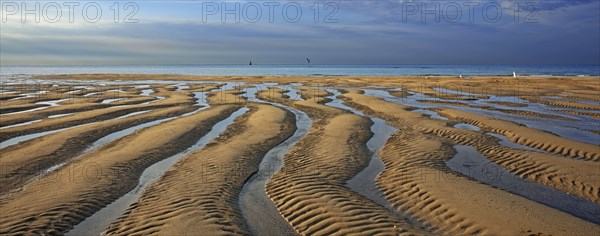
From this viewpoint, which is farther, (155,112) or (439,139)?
(155,112)

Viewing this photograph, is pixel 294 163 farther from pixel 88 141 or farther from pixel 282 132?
pixel 88 141

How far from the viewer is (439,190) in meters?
9.05

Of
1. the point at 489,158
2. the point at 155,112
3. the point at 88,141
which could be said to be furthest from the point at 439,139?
the point at 155,112

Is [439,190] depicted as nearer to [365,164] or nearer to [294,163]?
[365,164]

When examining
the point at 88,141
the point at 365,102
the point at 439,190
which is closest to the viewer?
the point at 439,190

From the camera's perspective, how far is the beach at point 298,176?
293 inches

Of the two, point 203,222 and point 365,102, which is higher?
point 365,102

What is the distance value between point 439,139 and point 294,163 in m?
6.10

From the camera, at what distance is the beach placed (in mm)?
7453

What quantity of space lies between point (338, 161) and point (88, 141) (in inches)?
338

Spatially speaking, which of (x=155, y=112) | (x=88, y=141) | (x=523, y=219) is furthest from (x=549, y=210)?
(x=155, y=112)

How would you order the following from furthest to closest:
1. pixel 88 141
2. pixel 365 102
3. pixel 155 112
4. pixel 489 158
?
pixel 365 102 < pixel 155 112 < pixel 88 141 < pixel 489 158

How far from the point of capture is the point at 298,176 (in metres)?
10.2

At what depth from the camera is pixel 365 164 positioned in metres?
11.7
